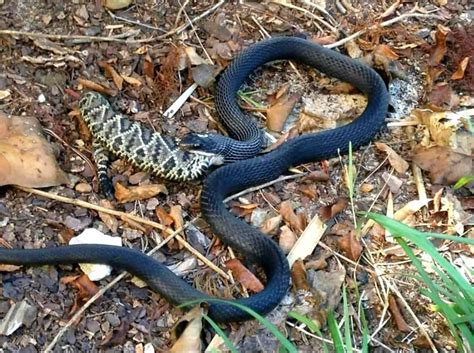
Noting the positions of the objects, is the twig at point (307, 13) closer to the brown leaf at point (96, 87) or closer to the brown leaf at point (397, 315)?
the brown leaf at point (96, 87)

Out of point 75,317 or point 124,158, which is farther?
point 124,158

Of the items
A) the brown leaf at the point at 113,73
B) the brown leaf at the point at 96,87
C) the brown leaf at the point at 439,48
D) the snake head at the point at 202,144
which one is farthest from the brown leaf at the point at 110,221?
the brown leaf at the point at 439,48

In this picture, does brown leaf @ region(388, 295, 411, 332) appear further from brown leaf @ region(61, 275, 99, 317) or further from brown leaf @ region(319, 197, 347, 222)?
brown leaf @ region(61, 275, 99, 317)

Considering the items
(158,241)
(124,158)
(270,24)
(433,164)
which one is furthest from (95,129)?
(433,164)

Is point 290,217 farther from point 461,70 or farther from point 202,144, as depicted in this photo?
point 461,70

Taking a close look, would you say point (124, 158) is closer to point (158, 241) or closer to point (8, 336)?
point (158, 241)
